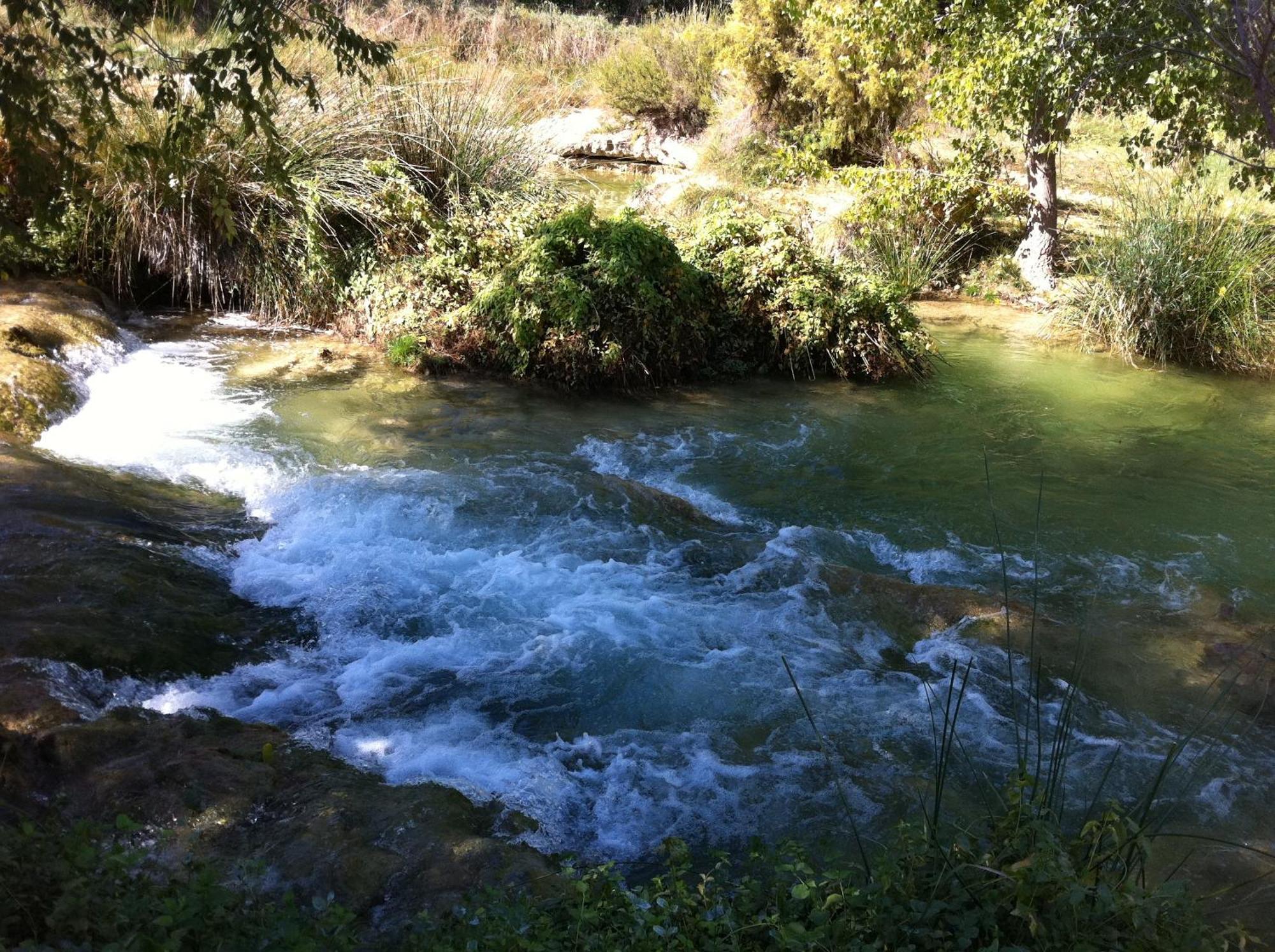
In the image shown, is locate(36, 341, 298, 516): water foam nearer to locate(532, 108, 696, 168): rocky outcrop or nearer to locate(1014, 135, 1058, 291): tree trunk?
locate(1014, 135, 1058, 291): tree trunk

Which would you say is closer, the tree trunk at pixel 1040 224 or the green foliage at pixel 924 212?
the green foliage at pixel 924 212

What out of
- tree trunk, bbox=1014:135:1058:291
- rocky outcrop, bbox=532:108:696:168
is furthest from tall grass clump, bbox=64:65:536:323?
rocky outcrop, bbox=532:108:696:168

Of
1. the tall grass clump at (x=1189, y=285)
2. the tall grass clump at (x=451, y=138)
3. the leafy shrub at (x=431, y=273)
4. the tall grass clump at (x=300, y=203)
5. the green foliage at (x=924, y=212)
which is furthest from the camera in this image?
the green foliage at (x=924, y=212)

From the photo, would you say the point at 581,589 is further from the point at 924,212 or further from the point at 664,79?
the point at 664,79

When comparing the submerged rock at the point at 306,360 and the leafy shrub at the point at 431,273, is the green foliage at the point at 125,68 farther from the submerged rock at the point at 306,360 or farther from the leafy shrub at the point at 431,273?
the leafy shrub at the point at 431,273

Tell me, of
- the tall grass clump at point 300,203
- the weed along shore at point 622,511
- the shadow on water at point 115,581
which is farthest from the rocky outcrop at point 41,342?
the shadow on water at point 115,581

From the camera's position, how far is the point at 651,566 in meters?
5.71

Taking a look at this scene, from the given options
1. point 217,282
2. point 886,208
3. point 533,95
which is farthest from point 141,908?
point 533,95

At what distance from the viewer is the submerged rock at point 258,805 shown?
3002mm

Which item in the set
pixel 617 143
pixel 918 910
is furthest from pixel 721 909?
pixel 617 143

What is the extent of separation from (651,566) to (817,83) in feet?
34.9

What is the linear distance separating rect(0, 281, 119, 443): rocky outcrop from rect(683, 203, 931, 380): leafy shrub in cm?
513

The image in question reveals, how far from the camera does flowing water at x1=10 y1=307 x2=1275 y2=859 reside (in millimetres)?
4090

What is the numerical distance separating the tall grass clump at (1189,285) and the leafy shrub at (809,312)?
2.41 metres
